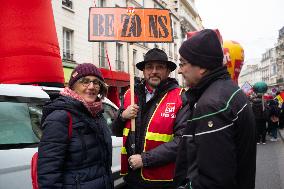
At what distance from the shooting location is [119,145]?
5.78 m

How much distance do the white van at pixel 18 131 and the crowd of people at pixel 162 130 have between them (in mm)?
936

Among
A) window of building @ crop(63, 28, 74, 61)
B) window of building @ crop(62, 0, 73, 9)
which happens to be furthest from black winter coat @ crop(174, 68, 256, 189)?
window of building @ crop(62, 0, 73, 9)

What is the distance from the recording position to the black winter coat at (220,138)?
6.20ft

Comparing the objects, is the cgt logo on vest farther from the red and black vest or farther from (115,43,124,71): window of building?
(115,43,124,71): window of building

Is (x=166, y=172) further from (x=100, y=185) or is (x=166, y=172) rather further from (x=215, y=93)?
(x=215, y=93)

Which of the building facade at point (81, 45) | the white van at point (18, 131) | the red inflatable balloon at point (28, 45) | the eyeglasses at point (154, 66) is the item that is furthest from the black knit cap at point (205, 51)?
the building facade at point (81, 45)

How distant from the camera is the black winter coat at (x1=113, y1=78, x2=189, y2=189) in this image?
3.19 meters

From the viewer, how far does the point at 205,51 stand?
2.12 m

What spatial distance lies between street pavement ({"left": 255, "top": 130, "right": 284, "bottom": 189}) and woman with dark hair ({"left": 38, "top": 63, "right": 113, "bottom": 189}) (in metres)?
5.12

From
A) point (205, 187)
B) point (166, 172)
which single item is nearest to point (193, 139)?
point (205, 187)

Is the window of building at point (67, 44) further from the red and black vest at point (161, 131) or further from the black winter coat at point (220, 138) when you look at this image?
the black winter coat at point (220, 138)

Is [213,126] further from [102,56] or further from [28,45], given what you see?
[102,56]

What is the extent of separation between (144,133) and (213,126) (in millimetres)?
1483

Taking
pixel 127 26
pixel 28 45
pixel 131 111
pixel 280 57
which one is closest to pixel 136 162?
pixel 131 111
